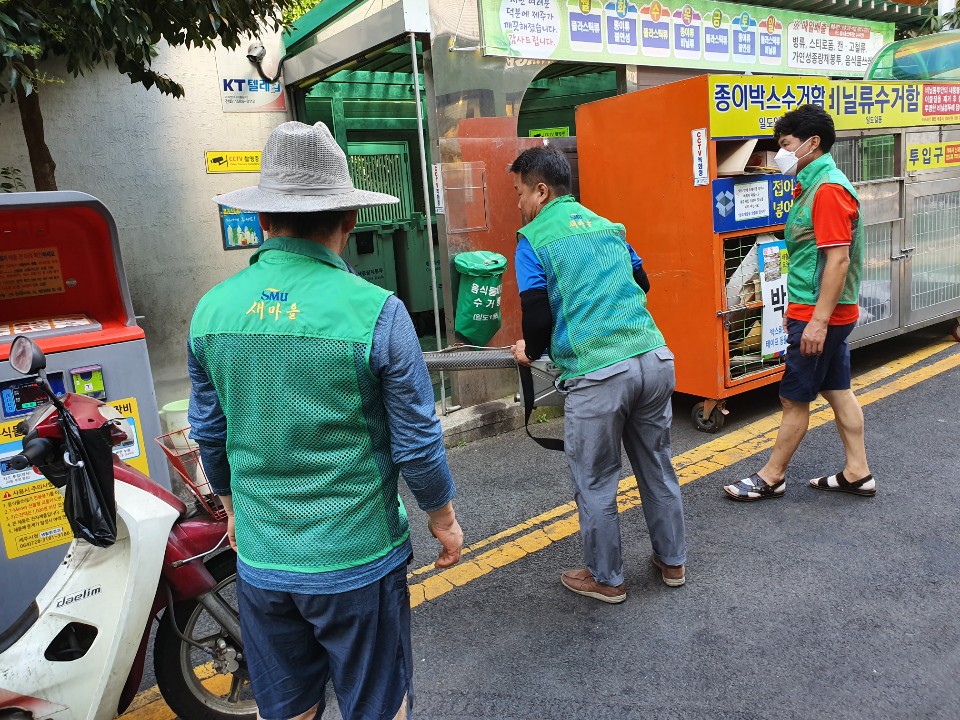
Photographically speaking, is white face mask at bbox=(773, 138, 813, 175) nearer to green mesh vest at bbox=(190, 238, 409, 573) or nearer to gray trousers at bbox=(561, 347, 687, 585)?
gray trousers at bbox=(561, 347, 687, 585)

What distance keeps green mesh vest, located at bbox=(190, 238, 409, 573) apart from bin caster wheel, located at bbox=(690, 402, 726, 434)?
12.8 feet

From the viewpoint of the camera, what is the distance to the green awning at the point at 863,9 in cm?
795

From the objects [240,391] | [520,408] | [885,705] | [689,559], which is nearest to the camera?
[240,391]

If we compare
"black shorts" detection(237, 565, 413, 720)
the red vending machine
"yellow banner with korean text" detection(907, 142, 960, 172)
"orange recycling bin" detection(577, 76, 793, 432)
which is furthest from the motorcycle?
"yellow banner with korean text" detection(907, 142, 960, 172)

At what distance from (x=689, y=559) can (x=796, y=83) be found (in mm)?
3652

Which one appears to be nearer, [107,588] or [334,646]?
[334,646]

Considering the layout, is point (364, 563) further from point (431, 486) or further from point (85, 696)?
point (85, 696)

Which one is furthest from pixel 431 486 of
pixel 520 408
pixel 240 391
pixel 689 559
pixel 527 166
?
pixel 520 408

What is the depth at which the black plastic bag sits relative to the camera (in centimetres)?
204

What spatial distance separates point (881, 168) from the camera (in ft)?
20.5

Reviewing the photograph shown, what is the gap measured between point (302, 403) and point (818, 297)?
2955mm

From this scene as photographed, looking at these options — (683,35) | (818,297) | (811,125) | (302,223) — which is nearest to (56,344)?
(302,223)

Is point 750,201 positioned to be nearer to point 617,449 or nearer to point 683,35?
point 683,35

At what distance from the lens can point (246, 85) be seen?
242 inches
